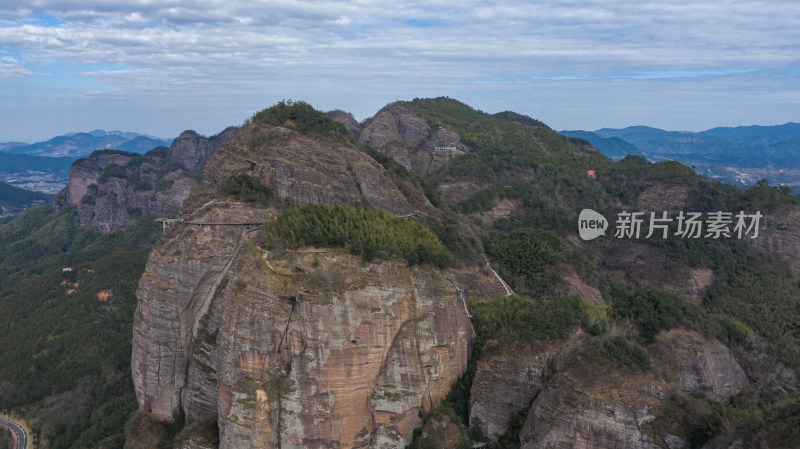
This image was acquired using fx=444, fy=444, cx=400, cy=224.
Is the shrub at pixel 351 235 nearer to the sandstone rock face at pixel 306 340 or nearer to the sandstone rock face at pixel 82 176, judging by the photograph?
the sandstone rock face at pixel 306 340

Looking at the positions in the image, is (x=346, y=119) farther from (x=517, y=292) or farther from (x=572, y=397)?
(x=572, y=397)

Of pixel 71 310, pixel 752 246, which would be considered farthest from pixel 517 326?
pixel 71 310

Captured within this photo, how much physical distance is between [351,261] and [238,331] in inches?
246

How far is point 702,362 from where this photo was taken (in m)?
27.5

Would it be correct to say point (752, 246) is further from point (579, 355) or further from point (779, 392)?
point (579, 355)

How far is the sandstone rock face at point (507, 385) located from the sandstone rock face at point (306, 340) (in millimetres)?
1848

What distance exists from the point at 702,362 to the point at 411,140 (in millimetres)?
65237

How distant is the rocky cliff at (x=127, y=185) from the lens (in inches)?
3767

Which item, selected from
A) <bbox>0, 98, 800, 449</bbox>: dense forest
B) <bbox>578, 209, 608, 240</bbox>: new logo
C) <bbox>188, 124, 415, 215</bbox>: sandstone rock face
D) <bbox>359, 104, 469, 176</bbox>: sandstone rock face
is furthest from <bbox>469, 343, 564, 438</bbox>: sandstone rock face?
<bbox>359, 104, 469, 176</bbox>: sandstone rock face

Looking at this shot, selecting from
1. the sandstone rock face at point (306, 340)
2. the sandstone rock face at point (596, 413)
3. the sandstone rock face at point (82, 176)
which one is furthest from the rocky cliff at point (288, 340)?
the sandstone rock face at point (82, 176)

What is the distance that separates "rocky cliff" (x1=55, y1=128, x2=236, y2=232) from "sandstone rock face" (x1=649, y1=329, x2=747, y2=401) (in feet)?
277

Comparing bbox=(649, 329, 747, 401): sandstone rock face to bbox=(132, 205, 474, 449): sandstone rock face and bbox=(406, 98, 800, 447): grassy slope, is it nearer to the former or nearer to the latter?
bbox=(406, 98, 800, 447): grassy slope

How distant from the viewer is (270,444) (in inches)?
822

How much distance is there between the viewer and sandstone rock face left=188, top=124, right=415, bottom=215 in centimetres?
3397
